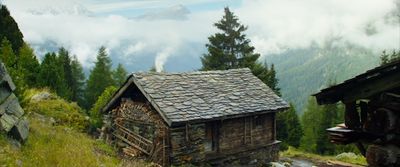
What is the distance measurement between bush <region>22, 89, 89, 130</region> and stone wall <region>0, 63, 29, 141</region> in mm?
10121

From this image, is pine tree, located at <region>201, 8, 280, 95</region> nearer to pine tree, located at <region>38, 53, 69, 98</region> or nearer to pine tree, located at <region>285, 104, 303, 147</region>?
pine tree, located at <region>285, 104, 303, 147</region>

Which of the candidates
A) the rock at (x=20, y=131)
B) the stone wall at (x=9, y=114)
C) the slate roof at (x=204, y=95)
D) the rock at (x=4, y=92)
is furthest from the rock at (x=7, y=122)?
the slate roof at (x=204, y=95)

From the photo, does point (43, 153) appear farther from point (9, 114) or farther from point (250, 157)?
point (250, 157)

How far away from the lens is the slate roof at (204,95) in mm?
18578

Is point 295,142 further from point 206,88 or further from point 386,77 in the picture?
point 386,77

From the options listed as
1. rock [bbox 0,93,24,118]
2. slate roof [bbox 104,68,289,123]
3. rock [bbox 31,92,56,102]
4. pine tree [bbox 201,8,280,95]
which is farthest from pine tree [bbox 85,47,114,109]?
rock [bbox 0,93,24,118]

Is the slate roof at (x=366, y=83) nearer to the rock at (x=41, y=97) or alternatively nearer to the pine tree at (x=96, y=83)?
the rock at (x=41, y=97)

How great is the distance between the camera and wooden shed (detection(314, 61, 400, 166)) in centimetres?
619

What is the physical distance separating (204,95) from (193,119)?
3025 millimetres

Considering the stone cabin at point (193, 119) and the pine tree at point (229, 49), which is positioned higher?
the pine tree at point (229, 49)

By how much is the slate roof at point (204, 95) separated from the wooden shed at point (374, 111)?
36.3 ft

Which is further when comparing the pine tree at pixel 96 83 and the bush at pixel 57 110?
the pine tree at pixel 96 83

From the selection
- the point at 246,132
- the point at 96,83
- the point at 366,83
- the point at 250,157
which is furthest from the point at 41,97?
the point at 96,83

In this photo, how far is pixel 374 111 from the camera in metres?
6.57
